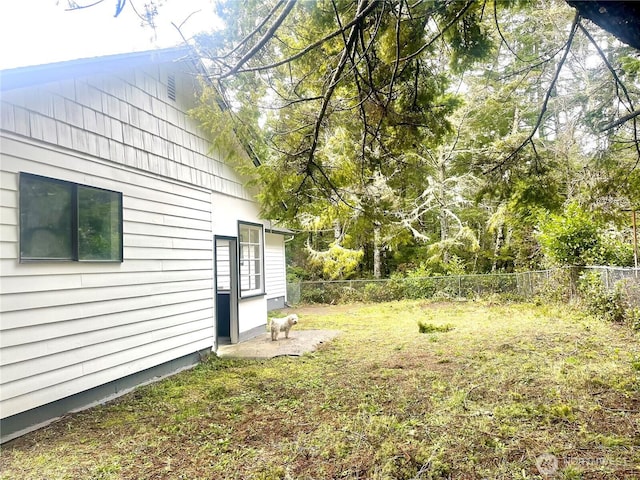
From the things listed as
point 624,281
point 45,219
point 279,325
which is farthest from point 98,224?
point 624,281

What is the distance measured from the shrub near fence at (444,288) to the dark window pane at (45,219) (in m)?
11.3

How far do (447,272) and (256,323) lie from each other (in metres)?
11.0

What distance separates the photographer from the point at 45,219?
4.20 metres

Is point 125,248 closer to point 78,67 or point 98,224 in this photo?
point 98,224

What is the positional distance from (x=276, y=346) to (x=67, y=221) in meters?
4.50

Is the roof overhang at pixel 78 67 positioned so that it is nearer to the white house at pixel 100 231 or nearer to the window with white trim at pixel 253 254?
the white house at pixel 100 231

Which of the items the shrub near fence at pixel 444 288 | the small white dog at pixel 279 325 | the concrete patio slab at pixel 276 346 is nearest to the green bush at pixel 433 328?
the concrete patio slab at pixel 276 346

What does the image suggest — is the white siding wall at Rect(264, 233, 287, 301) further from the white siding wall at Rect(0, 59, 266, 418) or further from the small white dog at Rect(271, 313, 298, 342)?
the white siding wall at Rect(0, 59, 266, 418)

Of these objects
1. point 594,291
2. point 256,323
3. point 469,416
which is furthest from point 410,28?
point 594,291

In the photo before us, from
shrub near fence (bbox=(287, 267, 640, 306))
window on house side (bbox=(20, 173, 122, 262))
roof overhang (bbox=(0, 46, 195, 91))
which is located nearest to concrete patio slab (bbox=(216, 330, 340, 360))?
window on house side (bbox=(20, 173, 122, 262))

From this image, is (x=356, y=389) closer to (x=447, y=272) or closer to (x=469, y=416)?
(x=469, y=416)

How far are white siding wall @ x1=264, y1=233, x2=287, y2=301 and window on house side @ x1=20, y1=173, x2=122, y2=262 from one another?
8832 mm

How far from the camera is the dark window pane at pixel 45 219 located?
398 centimetres

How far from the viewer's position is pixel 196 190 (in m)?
7.02
